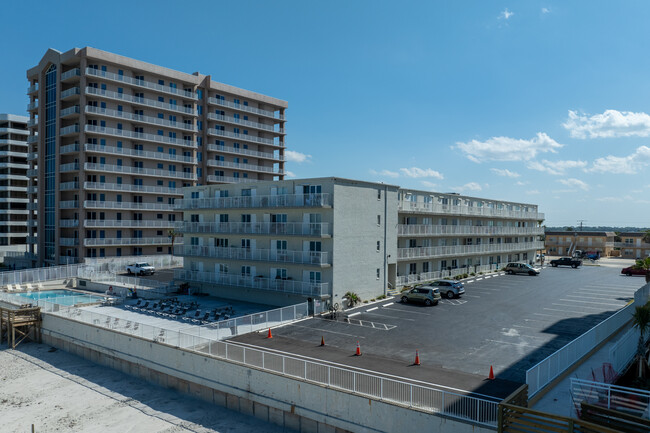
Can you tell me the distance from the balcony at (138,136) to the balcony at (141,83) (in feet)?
23.9

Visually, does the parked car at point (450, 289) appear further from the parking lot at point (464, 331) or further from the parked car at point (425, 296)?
the parked car at point (425, 296)

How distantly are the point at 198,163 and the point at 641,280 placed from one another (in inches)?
2706

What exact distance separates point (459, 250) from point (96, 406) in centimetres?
4225

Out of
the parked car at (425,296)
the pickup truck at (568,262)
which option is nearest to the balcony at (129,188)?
the parked car at (425,296)

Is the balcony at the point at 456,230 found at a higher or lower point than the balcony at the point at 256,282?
higher

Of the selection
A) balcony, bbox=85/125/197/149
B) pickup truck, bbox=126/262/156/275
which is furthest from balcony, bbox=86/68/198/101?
pickup truck, bbox=126/262/156/275

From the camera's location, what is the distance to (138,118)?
68125 mm

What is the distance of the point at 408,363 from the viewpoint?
74.3 ft

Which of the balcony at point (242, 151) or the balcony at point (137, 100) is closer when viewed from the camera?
the balcony at point (137, 100)

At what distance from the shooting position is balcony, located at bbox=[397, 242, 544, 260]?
45.9 m

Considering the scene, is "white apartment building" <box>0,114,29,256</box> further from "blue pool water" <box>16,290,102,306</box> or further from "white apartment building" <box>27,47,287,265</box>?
"blue pool water" <box>16,290,102,306</box>

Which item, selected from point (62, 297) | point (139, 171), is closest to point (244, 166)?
point (139, 171)

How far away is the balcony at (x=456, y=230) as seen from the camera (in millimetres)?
46400

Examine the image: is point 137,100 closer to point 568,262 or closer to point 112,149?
point 112,149
